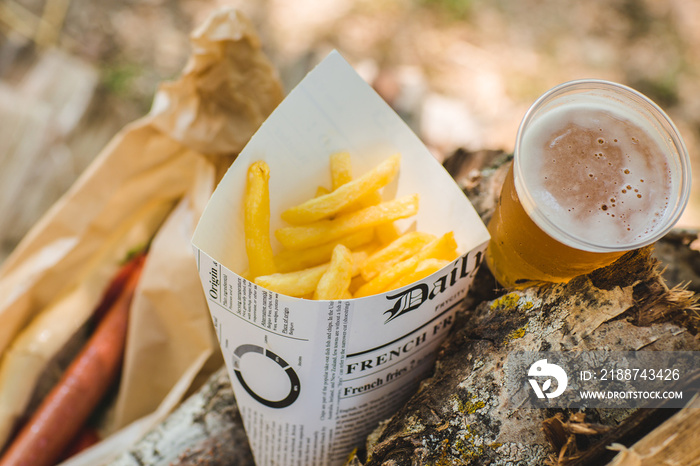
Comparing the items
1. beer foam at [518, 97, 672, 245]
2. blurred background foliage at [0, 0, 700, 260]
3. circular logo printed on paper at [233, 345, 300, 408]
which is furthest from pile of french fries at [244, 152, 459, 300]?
blurred background foliage at [0, 0, 700, 260]

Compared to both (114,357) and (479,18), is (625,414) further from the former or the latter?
(479,18)

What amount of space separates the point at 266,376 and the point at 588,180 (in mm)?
1058

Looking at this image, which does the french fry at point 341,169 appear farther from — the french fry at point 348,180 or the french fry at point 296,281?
the french fry at point 296,281

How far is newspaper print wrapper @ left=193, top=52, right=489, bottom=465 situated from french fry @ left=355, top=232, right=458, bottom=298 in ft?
0.18

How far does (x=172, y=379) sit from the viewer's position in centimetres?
223

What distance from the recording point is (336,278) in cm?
123

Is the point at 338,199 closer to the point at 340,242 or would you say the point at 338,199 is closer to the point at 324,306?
the point at 340,242

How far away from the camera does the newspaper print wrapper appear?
1.25 meters

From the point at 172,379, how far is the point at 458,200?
161 cm

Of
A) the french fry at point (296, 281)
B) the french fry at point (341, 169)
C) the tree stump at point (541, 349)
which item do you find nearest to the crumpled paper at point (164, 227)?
the french fry at point (341, 169)

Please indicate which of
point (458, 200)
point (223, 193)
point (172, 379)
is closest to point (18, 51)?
point (172, 379)

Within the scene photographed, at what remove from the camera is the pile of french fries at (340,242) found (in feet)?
4.18

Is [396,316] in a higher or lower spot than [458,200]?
lower

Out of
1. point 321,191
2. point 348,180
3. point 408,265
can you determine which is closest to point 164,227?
point 321,191
